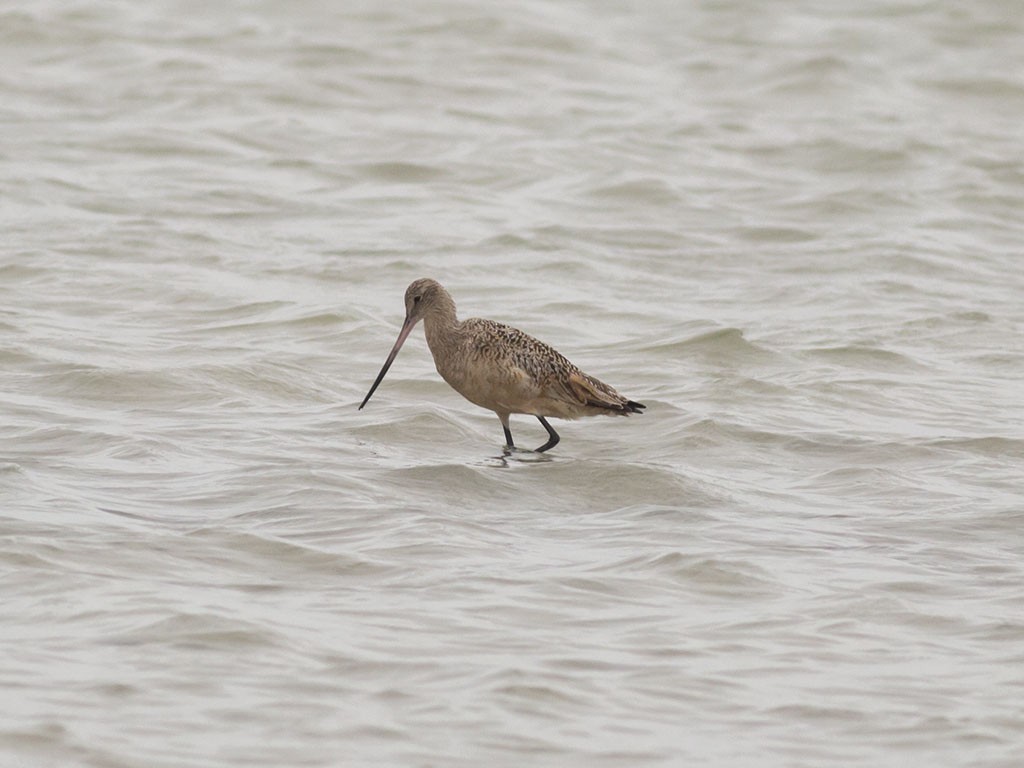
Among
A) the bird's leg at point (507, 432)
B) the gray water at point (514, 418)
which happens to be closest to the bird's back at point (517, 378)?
the bird's leg at point (507, 432)

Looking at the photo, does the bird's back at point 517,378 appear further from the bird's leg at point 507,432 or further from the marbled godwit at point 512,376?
the bird's leg at point 507,432

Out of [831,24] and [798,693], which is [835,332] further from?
[831,24]

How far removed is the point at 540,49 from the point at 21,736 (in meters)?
14.2

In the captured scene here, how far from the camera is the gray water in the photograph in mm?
4797

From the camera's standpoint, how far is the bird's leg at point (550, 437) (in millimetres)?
7922

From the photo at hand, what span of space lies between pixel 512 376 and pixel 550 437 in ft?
1.52

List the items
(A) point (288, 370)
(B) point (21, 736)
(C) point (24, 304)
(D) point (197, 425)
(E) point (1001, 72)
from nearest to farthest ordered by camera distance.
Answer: (B) point (21, 736)
(D) point (197, 425)
(A) point (288, 370)
(C) point (24, 304)
(E) point (1001, 72)

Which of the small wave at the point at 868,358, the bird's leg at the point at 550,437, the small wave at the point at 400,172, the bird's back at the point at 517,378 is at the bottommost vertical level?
the small wave at the point at 868,358

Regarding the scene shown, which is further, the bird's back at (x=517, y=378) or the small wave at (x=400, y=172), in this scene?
the small wave at (x=400, y=172)

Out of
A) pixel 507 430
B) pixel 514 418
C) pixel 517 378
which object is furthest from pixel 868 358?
pixel 517 378

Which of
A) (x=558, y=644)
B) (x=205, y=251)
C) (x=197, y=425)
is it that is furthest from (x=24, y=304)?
(x=558, y=644)

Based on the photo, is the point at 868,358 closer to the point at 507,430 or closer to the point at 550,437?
the point at 550,437

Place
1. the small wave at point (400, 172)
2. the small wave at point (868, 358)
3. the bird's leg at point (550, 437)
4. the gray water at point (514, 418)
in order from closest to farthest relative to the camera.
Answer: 1. the gray water at point (514, 418)
2. the bird's leg at point (550, 437)
3. the small wave at point (868, 358)
4. the small wave at point (400, 172)

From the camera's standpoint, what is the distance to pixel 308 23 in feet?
60.4
